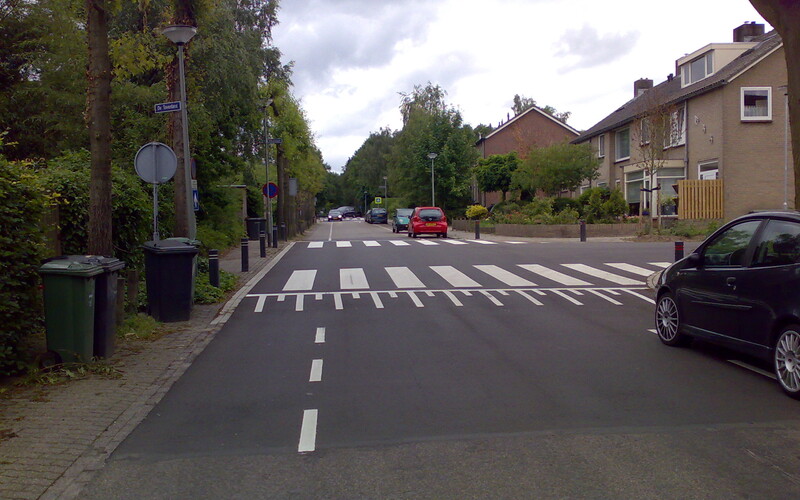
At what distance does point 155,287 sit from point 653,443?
779 cm

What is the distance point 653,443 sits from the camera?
5078 mm

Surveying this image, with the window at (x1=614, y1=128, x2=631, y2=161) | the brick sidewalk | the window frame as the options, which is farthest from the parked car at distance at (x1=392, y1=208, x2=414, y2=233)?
the brick sidewalk

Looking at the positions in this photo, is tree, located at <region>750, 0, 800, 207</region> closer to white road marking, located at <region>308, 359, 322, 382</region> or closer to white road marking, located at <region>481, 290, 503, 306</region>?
white road marking, located at <region>481, 290, 503, 306</region>

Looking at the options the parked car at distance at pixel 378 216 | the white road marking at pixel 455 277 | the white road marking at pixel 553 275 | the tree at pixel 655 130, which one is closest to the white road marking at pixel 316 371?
the white road marking at pixel 455 277

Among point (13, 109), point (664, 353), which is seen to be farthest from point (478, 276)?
point (13, 109)

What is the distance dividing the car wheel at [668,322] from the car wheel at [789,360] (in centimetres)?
188

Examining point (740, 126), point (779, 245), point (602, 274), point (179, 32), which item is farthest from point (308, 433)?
point (740, 126)

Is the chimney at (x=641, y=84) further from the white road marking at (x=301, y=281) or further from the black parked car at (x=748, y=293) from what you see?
the black parked car at (x=748, y=293)

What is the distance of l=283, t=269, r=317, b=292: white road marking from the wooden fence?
65.3 ft

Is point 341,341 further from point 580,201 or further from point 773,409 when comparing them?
point 580,201

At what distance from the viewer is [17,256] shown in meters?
6.88

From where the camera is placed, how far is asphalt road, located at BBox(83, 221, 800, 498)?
4.45m

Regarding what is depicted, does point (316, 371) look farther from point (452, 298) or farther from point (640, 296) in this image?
point (640, 296)

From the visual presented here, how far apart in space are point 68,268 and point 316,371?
2.64m
